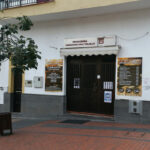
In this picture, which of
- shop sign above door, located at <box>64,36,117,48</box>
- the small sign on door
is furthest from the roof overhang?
the small sign on door

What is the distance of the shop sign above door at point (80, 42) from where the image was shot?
1053cm

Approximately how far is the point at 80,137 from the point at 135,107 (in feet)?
10.2

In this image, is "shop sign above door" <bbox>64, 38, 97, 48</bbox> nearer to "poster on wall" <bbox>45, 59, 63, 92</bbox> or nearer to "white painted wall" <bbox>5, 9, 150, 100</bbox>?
"white painted wall" <bbox>5, 9, 150, 100</bbox>

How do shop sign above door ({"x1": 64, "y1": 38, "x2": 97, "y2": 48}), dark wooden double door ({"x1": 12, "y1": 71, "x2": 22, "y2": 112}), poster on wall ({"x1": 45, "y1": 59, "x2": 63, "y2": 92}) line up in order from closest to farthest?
shop sign above door ({"x1": 64, "y1": 38, "x2": 97, "y2": 48})
poster on wall ({"x1": 45, "y1": 59, "x2": 63, "y2": 92})
dark wooden double door ({"x1": 12, "y1": 71, "x2": 22, "y2": 112})

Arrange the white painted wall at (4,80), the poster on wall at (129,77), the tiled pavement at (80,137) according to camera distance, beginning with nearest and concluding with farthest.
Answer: the tiled pavement at (80,137) < the poster on wall at (129,77) < the white painted wall at (4,80)

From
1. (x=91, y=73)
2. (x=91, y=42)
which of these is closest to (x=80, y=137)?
(x=91, y=73)

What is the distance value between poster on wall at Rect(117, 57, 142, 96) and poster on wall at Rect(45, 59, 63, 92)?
2938 millimetres

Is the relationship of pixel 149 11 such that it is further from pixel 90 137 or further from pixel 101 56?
pixel 90 137

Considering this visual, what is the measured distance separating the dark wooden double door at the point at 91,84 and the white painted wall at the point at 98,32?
2.15 feet

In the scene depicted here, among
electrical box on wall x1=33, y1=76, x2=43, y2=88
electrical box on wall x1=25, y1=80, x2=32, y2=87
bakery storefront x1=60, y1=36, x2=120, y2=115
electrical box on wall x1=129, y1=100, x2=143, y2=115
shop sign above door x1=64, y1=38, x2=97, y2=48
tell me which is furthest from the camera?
electrical box on wall x1=25, y1=80, x2=32, y2=87

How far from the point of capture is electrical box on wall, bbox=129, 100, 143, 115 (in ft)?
31.0

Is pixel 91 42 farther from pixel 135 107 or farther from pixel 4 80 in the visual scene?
pixel 4 80

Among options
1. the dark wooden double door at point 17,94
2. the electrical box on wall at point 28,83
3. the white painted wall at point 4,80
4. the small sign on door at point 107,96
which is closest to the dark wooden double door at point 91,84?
the small sign on door at point 107,96

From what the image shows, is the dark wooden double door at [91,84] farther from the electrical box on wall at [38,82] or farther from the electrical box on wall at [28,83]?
the electrical box on wall at [28,83]
